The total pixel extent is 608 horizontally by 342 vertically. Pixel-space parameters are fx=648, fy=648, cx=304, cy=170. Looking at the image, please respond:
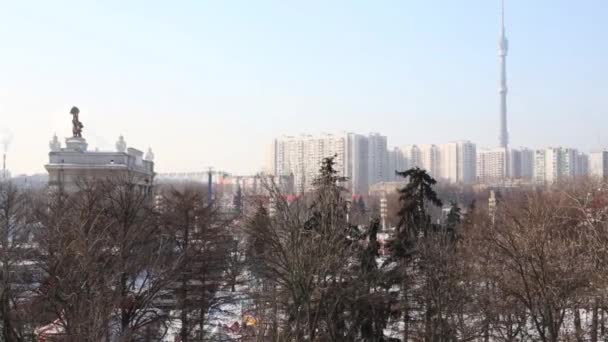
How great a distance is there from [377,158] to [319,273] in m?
124

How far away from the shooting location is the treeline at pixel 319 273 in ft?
43.3

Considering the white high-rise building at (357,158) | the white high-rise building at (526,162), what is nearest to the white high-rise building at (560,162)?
the white high-rise building at (526,162)

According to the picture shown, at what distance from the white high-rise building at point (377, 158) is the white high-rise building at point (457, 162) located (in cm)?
2058

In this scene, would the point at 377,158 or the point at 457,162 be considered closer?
the point at 377,158

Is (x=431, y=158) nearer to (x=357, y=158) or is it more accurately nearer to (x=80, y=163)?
(x=357, y=158)

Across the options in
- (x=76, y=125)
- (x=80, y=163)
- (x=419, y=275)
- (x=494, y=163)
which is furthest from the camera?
(x=494, y=163)

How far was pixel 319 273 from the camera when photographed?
14.4 metres

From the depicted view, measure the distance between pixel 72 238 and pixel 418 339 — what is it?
9327 millimetres

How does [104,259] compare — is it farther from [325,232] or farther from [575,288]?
[575,288]

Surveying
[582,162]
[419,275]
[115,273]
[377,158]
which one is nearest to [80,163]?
[419,275]

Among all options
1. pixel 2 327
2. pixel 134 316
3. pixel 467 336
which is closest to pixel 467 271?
pixel 467 336

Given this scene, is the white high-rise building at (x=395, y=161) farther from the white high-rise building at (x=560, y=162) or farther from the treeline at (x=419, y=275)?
the treeline at (x=419, y=275)

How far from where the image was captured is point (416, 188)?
19000 millimetres

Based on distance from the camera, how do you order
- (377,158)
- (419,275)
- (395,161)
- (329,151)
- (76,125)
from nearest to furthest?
(419,275) → (76,125) → (329,151) → (377,158) → (395,161)
